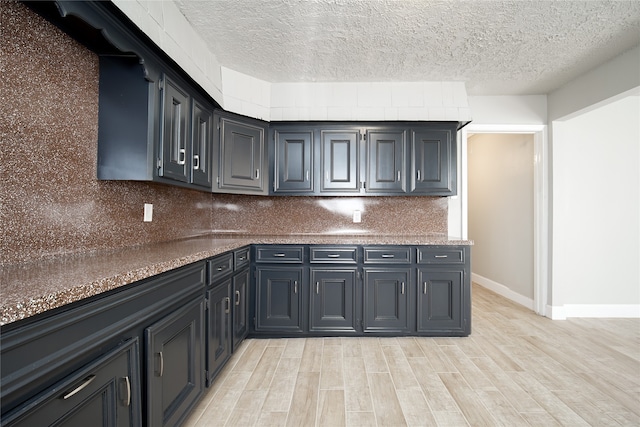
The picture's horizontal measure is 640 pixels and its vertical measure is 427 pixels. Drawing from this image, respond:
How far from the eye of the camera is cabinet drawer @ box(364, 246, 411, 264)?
3.07 metres

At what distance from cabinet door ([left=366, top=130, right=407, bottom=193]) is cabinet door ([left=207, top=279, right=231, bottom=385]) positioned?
5.88 feet

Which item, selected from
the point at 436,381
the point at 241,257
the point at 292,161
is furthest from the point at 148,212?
the point at 436,381

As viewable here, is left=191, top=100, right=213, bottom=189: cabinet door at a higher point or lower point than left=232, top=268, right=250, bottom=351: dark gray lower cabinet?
higher

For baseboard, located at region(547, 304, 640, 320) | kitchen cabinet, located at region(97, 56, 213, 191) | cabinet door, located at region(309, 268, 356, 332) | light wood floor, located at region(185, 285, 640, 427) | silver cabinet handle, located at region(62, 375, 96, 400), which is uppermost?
kitchen cabinet, located at region(97, 56, 213, 191)

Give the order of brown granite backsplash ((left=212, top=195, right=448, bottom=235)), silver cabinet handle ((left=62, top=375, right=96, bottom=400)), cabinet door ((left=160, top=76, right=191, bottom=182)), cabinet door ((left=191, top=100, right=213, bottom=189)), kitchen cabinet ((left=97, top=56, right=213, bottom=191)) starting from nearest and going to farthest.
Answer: silver cabinet handle ((left=62, top=375, right=96, bottom=400)) < kitchen cabinet ((left=97, top=56, right=213, bottom=191)) < cabinet door ((left=160, top=76, right=191, bottom=182)) < cabinet door ((left=191, top=100, right=213, bottom=189)) < brown granite backsplash ((left=212, top=195, right=448, bottom=235))

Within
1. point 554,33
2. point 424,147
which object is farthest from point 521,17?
point 424,147

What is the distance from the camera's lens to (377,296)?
10.2 ft

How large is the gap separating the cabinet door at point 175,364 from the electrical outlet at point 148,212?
2.73ft

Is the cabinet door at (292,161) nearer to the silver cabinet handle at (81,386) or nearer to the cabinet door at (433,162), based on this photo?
the cabinet door at (433,162)

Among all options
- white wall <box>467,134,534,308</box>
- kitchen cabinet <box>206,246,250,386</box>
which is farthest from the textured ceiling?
kitchen cabinet <box>206,246,250,386</box>

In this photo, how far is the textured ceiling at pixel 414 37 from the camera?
2227 millimetres

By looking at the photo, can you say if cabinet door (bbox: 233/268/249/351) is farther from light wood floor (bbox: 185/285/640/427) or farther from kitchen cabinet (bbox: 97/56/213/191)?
kitchen cabinet (bbox: 97/56/213/191)

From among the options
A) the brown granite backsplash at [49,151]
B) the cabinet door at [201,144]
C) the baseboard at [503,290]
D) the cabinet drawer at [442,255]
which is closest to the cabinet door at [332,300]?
the cabinet drawer at [442,255]

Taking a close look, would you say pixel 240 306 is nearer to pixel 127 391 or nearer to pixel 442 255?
pixel 127 391
